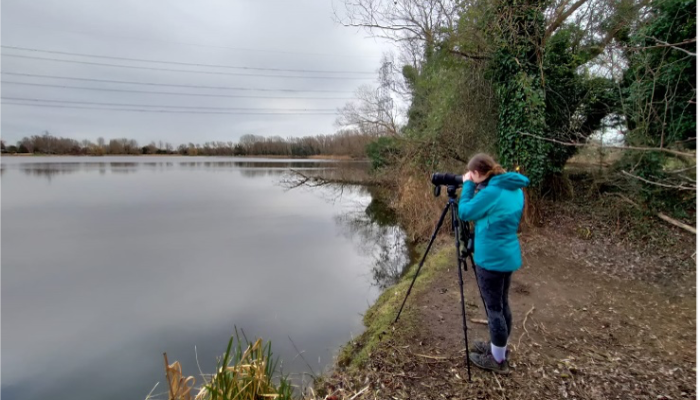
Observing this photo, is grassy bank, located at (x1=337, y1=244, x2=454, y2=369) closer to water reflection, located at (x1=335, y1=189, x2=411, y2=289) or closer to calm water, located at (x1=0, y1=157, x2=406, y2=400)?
calm water, located at (x1=0, y1=157, x2=406, y2=400)

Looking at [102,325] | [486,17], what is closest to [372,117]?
[486,17]

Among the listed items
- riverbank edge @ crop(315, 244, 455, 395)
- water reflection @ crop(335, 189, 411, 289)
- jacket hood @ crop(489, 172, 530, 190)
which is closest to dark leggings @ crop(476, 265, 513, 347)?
jacket hood @ crop(489, 172, 530, 190)

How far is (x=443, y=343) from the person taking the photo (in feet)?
9.26

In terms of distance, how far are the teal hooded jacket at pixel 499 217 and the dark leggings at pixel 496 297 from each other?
67 mm

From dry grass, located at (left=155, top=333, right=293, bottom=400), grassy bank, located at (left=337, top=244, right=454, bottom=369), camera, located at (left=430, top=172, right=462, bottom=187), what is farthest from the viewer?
grassy bank, located at (left=337, top=244, right=454, bottom=369)

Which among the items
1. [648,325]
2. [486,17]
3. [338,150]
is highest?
[486,17]

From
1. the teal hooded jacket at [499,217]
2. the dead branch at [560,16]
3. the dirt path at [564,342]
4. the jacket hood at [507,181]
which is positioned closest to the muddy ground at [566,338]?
the dirt path at [564,342]

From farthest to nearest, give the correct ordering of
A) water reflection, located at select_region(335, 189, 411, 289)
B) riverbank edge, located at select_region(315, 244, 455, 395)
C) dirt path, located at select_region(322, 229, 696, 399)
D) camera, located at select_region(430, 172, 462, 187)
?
water reflection, located at select_region(335, 189, 411, 289), riverbank edge, located at select_region(315, 244, 455, 395), camera, located at select_region(430, 172, 462, 187), dirt path, located at select_region(322, 229, 696, 399)

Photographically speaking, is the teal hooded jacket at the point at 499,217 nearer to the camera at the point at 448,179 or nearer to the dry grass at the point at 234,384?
the camera at the point at 448,179

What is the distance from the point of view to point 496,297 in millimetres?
2115

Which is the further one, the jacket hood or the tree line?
the tree line

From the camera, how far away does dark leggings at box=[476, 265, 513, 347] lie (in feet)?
6.81

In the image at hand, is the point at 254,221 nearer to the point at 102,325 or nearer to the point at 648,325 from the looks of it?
the point at 102,325

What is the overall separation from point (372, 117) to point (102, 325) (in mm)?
10482
